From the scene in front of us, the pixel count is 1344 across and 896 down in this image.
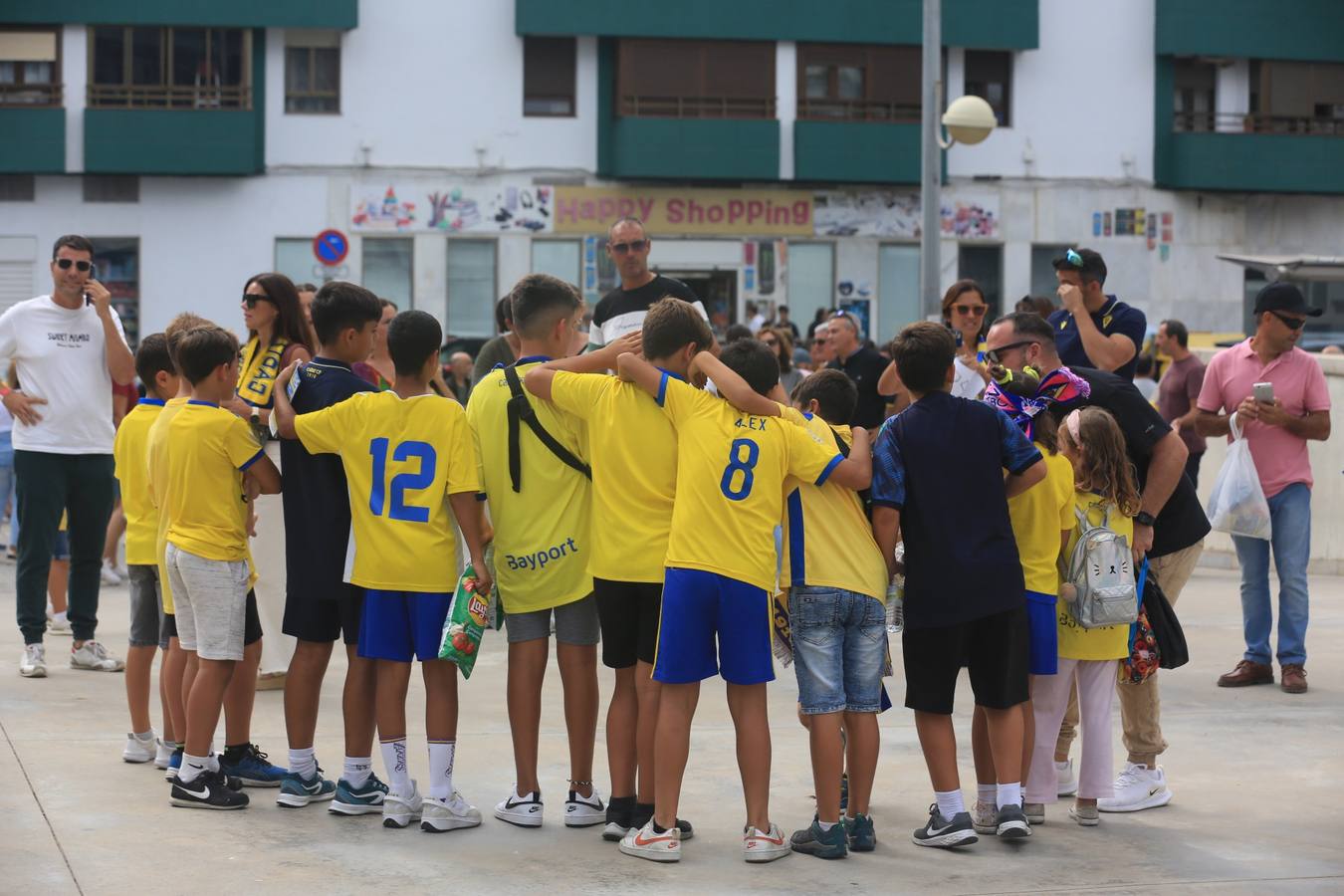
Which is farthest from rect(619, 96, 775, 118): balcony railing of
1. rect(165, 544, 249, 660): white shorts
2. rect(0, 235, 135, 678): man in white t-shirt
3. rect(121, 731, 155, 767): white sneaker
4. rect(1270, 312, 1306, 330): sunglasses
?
rect(165, 544, 249, 660): white shorts

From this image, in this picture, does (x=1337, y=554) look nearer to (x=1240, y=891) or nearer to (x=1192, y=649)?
(x=1192, y=649)

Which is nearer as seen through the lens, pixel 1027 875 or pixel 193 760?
pixel 1027 875

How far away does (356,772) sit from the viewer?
239 inches

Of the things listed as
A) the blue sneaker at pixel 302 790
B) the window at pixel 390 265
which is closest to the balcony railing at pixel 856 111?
the window at pixel 390 265

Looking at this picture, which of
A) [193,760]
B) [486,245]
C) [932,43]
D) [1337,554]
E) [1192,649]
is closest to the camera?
[193,760]

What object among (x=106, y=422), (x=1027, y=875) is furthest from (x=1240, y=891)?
(x=106, y=422)

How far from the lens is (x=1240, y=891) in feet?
17.2

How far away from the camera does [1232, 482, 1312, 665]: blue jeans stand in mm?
8656

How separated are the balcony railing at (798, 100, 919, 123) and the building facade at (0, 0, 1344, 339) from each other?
4 cm

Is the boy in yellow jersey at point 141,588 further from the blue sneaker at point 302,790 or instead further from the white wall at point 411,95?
the white wall at point 411,95

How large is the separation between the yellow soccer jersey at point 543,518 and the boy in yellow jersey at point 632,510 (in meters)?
0.18

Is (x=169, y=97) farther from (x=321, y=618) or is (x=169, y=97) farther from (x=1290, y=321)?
(x=321, y=618)

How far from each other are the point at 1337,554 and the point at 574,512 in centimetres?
946

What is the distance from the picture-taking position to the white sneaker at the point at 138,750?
6867 millimetres
